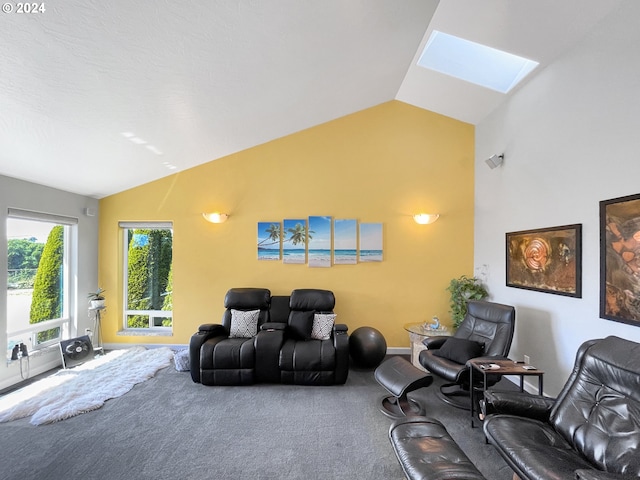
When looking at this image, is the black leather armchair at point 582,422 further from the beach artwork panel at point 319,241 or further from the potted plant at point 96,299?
the potted plant at point 96,299

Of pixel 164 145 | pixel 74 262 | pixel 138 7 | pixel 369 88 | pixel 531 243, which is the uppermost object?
pixel 369 88

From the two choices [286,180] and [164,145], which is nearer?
[164,145]

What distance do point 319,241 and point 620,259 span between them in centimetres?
315

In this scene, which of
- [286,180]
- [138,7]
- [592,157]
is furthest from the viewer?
[286,180]

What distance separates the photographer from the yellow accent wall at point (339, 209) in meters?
4.19

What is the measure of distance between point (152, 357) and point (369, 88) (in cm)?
485

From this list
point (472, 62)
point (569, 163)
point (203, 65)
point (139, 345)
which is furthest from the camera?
point (139, 345)

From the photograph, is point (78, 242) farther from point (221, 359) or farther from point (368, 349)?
point (368, 349)

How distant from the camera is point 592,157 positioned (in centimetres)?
236

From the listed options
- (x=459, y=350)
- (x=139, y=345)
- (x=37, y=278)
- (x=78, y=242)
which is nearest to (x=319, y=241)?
(x=459, y=350)

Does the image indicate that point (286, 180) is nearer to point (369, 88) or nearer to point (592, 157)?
point (369, 88)

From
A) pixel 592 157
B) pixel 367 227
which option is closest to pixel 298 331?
pixel 367 227

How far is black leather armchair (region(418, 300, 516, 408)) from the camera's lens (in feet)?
8.89

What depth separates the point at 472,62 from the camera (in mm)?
3340
